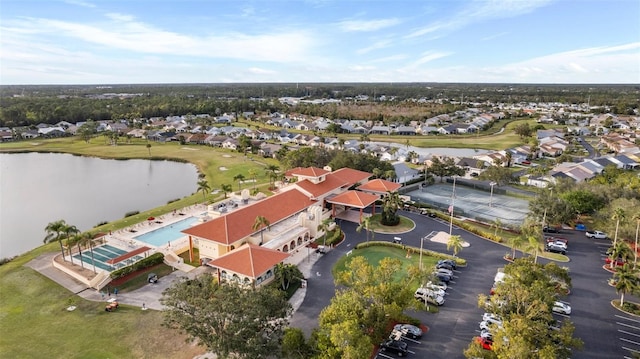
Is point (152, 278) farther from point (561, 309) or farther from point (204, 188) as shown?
point (561, 309)

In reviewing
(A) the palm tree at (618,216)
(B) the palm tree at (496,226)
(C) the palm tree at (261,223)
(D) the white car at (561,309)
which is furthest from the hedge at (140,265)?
(A) the palm tree at (618,216)

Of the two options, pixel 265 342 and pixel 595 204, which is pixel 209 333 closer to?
pixel 265 342

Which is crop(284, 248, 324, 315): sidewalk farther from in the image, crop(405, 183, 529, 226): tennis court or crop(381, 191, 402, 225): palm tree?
crop(405, 183, 529, 226): tennis court

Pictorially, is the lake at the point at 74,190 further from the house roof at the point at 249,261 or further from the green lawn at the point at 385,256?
the green lawn at the point at 385,256

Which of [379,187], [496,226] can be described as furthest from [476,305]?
[379,187]

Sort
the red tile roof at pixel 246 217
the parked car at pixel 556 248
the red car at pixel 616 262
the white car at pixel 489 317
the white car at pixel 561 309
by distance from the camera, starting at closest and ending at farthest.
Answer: the white car at pixel 489 317
the white car at pixel 561 309
the red car at pixel 616 262
the red tile roof at pixel 246 217
the parked car at pixel 556 248

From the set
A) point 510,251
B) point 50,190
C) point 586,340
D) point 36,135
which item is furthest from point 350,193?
point 36,135
